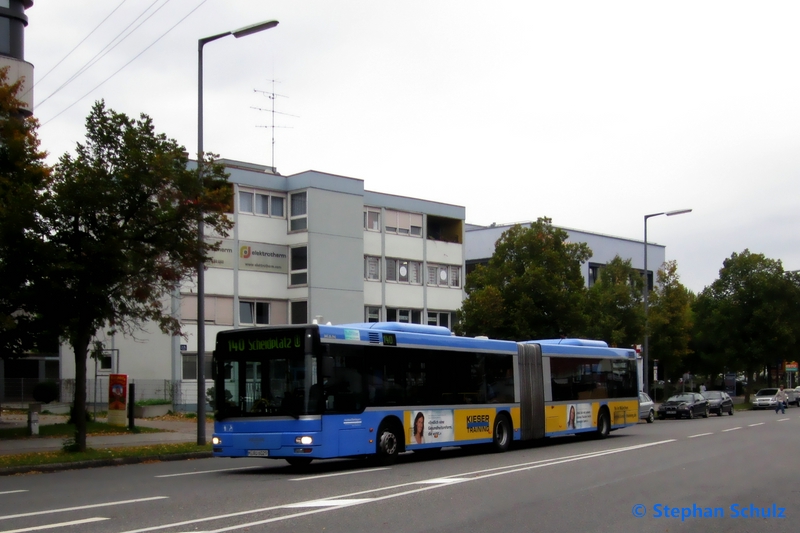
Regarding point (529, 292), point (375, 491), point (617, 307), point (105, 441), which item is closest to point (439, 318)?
point (617, 307)

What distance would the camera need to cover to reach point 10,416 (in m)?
35.7

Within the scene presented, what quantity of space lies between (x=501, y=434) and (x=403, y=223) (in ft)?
98.3

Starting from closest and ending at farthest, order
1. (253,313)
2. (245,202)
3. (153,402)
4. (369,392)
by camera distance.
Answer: (369,392), (153,402), (245,202), (253,313)

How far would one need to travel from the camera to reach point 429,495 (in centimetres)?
1243

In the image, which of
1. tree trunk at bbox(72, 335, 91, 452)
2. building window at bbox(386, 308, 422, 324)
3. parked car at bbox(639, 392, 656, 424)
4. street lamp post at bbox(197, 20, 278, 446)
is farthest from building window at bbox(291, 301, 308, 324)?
tree trunk at bbox(72, 335, 91, 452)

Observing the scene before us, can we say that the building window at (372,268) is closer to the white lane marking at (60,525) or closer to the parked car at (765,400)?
the parked car at (765,400)

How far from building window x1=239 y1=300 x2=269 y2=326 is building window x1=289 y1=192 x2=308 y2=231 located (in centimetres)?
416

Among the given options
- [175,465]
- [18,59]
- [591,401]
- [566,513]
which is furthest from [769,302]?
[566,513]

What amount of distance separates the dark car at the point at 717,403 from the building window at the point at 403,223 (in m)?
18.1

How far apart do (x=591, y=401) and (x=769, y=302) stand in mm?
44436

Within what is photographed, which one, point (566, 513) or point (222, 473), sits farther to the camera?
point (222, 473)

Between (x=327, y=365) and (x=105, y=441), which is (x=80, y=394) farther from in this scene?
(x=327, y=365)

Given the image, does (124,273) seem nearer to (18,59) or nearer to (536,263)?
(536,263)

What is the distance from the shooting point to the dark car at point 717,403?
1957 inches
